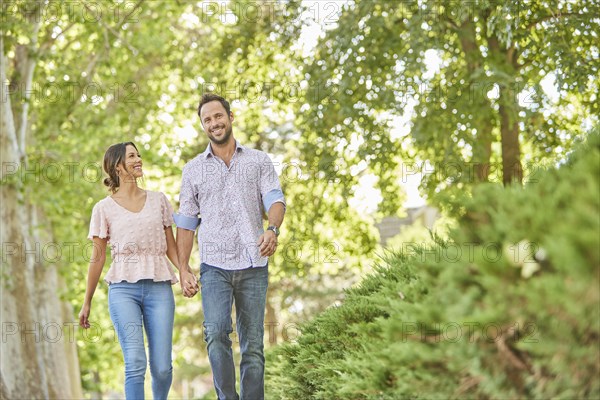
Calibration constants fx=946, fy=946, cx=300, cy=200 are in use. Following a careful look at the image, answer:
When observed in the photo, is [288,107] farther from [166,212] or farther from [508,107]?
[166,212]

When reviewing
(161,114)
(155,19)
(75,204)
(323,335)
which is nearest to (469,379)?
(323,335)

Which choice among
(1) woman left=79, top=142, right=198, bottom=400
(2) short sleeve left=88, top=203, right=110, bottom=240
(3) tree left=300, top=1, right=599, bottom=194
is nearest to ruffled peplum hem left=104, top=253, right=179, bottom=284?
(1) woman left=79, top=142, right=198, bottom=400

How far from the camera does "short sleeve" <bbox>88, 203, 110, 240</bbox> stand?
7.44 m

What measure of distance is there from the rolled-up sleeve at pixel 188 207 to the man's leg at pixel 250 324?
62cm

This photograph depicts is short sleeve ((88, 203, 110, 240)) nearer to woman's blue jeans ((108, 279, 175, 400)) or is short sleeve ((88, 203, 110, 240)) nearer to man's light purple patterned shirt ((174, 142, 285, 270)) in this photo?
woman's blue jeans ((108, 279, 175, 400))

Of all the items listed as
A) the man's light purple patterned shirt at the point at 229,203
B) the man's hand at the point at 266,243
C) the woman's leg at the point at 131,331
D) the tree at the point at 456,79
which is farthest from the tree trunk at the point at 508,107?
the woman's leg at the point at 131,331

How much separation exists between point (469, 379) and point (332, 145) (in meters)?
14.6

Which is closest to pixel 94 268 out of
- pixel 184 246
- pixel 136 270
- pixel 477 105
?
pixel 136 270

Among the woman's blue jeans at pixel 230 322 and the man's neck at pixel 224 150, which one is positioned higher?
the man's neck at pixel 224 150

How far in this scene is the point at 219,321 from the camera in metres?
6.91

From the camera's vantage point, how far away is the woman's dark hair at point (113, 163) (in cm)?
756

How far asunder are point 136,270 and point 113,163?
0.93 m

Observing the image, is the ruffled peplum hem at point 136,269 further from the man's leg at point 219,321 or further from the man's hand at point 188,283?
the man's leg at point 219,321

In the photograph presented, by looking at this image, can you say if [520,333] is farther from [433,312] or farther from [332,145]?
[332,145]
